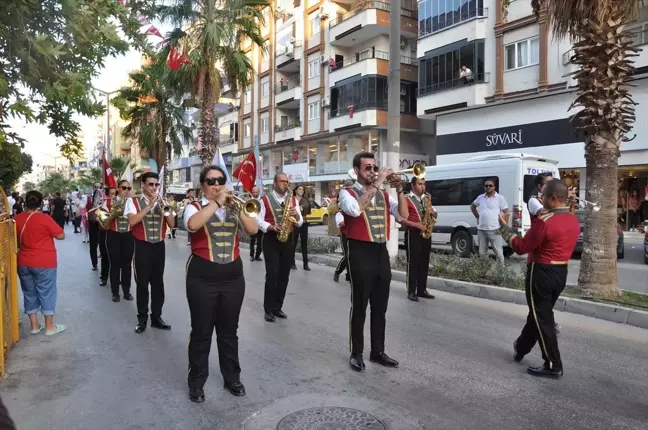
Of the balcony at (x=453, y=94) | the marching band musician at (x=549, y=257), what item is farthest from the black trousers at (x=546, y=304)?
the balcony at (x=453, y=94)

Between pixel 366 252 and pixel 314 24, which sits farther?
pixel 314 24

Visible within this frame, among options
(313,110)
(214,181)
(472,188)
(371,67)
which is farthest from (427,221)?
(313,110)

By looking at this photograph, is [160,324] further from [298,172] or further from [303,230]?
[298,172]

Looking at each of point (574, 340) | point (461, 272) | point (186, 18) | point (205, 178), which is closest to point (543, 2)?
point (461, 272)

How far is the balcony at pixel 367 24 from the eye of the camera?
106ft

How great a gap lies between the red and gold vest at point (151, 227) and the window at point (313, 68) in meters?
33.3

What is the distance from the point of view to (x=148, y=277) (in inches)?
264

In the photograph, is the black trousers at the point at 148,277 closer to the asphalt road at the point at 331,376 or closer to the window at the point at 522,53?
the asphalt road at the point at 331,376

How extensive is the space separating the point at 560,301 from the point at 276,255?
423 cm

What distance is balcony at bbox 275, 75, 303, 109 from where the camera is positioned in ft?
135

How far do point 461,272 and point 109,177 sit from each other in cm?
747

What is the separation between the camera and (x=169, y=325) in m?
6.75

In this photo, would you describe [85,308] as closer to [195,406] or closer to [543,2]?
[195,406]

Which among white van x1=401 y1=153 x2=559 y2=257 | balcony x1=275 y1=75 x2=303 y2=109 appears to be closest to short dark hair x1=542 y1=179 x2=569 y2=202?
white van x1=401 y1=153 x2=559 y2=257
